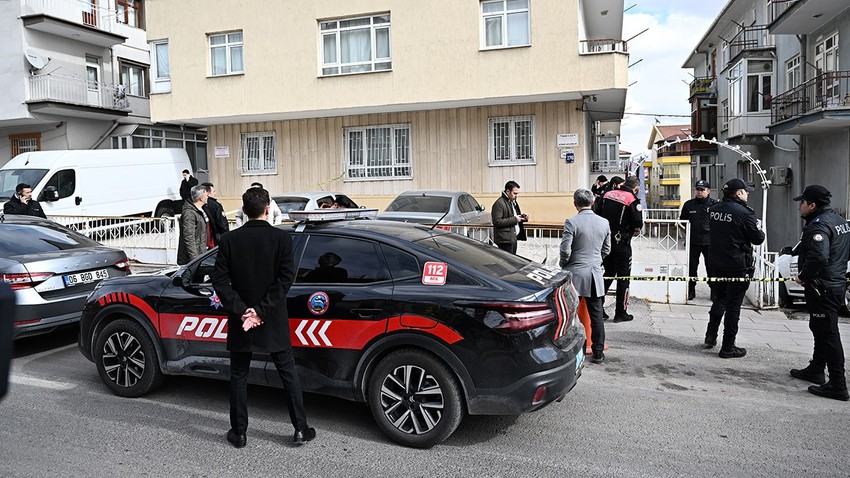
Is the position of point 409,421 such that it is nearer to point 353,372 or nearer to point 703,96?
point 353,372

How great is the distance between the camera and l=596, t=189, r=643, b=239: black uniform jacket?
8766 millimetres

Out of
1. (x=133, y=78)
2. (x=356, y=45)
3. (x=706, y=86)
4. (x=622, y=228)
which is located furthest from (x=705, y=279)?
(x=706, y=86)

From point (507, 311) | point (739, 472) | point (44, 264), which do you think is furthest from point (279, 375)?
point (44, 264)

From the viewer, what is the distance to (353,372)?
4.87 m

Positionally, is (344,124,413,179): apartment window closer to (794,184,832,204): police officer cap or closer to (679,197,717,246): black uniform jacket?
(679,197,717,246): black uniform jacket

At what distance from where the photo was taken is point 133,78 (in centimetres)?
2848

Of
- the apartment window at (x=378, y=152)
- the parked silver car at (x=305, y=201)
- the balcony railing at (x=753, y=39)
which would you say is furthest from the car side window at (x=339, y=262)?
the balcony railing at (x=753, y=39)

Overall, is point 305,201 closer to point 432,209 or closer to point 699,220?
point 432,209

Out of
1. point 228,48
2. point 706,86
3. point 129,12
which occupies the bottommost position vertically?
point 228,48

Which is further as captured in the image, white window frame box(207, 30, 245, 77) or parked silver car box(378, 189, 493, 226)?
white window frame box(207, 30, 245, 77)

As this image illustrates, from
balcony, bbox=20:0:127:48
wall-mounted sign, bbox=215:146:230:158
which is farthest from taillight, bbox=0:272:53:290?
balcony, bbox=20:0:127:48

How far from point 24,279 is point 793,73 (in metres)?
25.1

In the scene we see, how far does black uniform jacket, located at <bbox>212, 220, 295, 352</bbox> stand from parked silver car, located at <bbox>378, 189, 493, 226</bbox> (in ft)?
26.1

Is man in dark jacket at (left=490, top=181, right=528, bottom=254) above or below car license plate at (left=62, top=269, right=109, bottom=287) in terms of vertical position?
above
